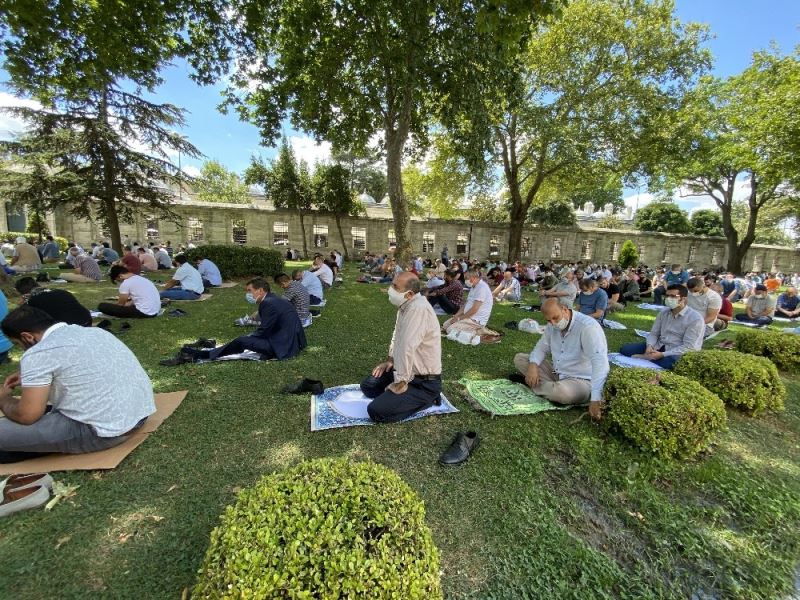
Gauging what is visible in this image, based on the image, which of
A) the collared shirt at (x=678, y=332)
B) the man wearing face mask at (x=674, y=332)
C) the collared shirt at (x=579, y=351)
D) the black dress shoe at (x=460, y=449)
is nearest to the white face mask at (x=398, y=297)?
the black dress shoe at (x=460, y=449)

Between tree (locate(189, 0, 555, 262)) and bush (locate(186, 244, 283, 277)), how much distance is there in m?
4.75

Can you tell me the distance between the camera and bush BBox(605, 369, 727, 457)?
3449 mm

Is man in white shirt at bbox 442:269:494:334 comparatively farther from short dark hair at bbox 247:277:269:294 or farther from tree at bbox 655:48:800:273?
tree at bbox 655:48:800:273

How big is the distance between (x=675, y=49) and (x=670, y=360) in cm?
2050

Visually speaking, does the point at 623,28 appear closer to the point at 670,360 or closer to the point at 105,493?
the point at 670,360

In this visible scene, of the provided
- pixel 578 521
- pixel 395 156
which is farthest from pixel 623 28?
pixel 578 521

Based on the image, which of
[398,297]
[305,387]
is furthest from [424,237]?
[398,297]

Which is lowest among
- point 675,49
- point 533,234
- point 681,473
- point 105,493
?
point 681,473

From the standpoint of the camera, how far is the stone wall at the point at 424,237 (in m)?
26.8

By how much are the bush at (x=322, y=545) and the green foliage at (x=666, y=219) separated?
53047 mm

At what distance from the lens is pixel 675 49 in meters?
18.0

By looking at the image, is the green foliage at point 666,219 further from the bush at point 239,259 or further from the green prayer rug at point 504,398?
the green prayer rug at point 504,398

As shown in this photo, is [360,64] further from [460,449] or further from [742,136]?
[742,136]

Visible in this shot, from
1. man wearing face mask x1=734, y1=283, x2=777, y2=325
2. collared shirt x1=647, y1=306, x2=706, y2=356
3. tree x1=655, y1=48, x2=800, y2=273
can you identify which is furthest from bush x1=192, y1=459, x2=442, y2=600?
tree x1=655, y1=48, x2=800, y2=273
